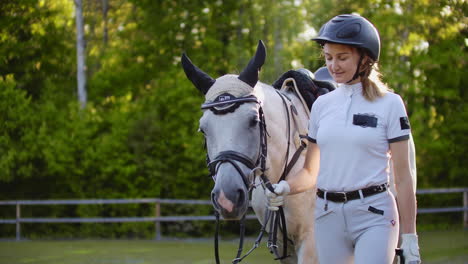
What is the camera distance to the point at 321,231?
3104mm

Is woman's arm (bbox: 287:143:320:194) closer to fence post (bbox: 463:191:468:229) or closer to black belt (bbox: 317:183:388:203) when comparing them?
black belt (bbox: 317:183:388:203)

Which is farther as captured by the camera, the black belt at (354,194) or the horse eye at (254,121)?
the horse eye at (254,121)

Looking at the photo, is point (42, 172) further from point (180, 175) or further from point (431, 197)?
point (431, 197)

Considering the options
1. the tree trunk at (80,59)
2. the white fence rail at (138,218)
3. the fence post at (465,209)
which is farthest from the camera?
the tree trunk at (80,59)

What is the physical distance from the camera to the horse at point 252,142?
11.4ft

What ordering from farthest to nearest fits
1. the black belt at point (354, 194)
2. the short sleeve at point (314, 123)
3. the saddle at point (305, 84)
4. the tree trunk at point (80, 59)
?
the tree trunk at point (80, 59)
the saddle at point (305, 84)
the short sleeve at point (314, 123)
the black belt at point (354, 194)

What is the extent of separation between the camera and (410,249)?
2.88 m

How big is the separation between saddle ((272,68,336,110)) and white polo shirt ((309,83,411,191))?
4.93 feet

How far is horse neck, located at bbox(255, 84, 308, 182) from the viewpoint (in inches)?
160

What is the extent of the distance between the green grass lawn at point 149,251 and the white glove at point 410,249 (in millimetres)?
7812

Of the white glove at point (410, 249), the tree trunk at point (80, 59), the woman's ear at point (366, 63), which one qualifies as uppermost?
the tree trunk at point (80, 59)

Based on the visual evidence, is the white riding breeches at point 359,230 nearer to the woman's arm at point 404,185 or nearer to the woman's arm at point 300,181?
the woman's arm at point 404,185

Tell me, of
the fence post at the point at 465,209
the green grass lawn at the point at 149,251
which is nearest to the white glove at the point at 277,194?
the green grass lawn at the point at 149,251

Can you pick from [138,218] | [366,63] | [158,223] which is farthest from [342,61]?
[138,218]
